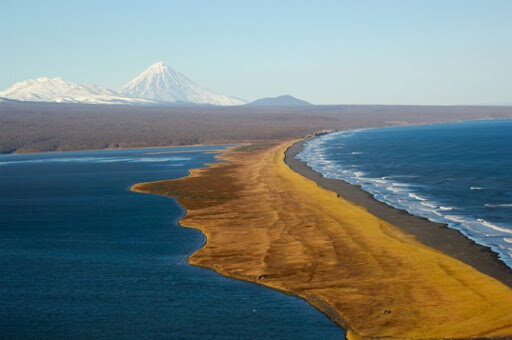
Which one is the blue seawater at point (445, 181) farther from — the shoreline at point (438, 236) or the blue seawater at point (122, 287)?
the blue seawater at point (122, 287)

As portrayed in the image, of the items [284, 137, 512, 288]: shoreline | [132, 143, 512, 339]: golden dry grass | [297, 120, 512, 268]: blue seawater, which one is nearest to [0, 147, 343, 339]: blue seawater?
[132, 143, 512, 339]: golden dry grass

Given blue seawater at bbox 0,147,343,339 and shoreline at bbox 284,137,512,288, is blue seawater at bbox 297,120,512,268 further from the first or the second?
Result: blue seawater at bbox 0,147,343,339

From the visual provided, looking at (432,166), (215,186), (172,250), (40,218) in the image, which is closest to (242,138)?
(432,166)

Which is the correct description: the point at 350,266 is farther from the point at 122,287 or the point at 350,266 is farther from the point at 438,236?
the point at 122,287

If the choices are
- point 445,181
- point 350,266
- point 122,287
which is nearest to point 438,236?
point 350,266

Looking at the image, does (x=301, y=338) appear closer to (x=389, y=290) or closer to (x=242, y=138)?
(x=389, y=290)
